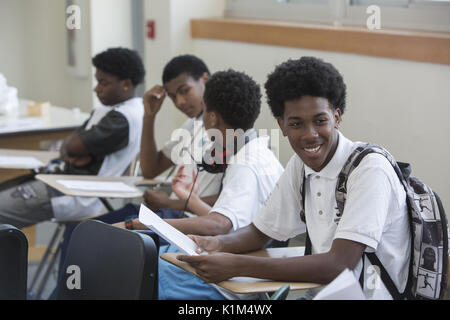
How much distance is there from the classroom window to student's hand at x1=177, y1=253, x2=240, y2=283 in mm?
1435

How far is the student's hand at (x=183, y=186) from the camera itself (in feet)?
7.84

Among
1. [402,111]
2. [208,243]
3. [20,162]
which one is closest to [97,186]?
[20,162]

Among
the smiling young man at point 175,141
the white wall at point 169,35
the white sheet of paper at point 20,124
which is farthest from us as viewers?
the white wall at point 169,35

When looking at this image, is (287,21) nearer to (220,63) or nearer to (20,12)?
(220,63)

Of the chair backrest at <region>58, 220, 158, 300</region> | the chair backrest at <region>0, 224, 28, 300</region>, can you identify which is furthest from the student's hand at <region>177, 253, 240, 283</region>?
the chair backrest at <region>0, 224, 28, 300</region>

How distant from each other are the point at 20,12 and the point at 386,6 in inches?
164

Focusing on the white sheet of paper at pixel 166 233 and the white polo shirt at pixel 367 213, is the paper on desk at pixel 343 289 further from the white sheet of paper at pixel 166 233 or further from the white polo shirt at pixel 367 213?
the white sheet of paper at pixel 166 233

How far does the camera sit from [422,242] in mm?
1642

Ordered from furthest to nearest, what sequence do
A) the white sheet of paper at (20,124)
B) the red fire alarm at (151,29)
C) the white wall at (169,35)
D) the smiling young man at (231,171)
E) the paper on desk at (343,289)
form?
the red fire alarm at (151,29) < the white wall at (169,35) < the white sheet of paper at (20,124) < the smiling young man at (231,171) < the paper on desk at (343,289)

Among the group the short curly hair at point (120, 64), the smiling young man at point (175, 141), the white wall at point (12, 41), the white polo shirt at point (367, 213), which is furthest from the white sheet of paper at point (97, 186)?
the white wall at point (12, 41)

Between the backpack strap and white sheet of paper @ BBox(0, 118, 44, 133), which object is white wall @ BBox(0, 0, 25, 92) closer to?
white sheet of paper @ BBox(0, 118, 44, 133)

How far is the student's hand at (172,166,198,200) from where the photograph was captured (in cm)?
239

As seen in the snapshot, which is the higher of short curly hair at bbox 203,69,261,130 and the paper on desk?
short curly hair at bbox 203,69,261,130

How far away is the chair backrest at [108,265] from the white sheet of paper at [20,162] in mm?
1454
